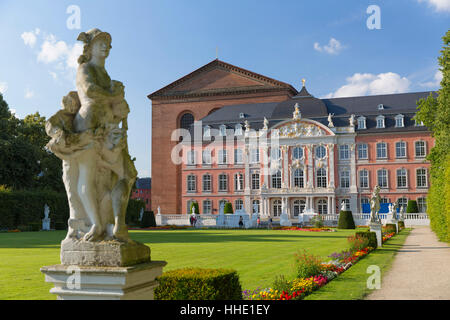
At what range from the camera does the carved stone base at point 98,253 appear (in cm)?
416

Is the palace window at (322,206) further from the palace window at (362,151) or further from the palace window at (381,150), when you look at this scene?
the palace window at (381,150)

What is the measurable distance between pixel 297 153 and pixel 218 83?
1539cm

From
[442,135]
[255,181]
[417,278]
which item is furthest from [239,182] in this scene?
[417,278]

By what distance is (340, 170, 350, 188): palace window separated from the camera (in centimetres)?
4916

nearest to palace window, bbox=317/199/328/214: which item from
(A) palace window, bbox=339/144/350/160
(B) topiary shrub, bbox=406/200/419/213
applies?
(A) palace window, bbox=339/144/350/160

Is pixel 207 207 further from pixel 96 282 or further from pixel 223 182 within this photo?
pixel 96 282

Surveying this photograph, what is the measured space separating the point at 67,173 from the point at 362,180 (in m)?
47.4

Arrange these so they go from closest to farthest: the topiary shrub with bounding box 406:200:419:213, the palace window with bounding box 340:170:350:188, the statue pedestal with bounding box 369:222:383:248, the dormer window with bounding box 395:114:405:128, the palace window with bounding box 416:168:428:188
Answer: the statue pedestal with bounding box 369:222:383:248
the topiary shrub with bounding box 406:200:419:213
the palace window with bounding box 416:168:428:188
the dormer window with bounding box 395:114:405:128
the palace window with bounding box 340:170:350:188

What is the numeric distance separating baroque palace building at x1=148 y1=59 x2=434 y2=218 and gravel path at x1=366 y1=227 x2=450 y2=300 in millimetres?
32968

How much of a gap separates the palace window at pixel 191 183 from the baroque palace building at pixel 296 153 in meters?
0.11

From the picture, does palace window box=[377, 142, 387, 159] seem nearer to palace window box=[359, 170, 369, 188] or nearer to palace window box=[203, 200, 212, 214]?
palace window box=[359, 170, 369, 188]
